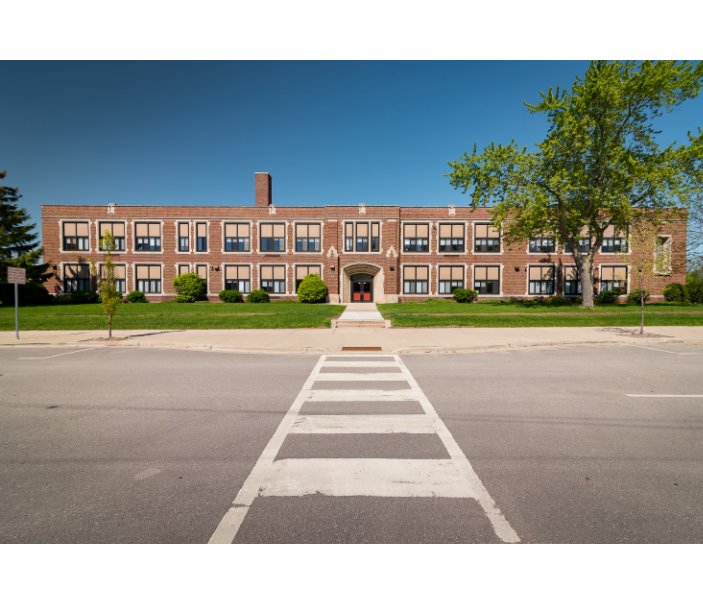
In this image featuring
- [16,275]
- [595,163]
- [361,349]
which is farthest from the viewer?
[595,163]

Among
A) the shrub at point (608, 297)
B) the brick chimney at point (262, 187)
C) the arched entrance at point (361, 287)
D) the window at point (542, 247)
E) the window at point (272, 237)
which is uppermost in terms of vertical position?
the brick chimney at point (262, 187)

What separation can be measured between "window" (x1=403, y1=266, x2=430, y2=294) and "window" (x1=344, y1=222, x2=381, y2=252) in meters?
4.57

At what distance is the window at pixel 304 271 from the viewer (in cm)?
3728

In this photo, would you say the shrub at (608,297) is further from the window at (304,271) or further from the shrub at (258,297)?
the shrub at (258,297)

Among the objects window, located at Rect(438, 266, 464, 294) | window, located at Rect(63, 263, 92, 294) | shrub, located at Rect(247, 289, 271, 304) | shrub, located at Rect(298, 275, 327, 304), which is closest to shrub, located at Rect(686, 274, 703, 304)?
window, located at Rect(438, 266, 464, 294)

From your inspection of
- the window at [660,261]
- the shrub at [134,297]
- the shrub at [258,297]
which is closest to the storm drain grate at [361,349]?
the window at [660,261]

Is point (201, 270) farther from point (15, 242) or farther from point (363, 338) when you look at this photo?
point (363, 338)

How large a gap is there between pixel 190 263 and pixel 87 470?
37303 mm

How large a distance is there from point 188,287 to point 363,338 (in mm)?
28657

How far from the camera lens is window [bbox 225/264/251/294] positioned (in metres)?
37.6

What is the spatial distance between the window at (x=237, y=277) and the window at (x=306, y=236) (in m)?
6.24

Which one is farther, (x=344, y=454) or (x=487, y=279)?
(x=487, y=279)

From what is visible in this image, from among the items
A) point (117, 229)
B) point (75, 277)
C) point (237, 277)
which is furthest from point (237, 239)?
point (75, 277)

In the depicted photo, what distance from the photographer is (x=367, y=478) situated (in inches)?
133
